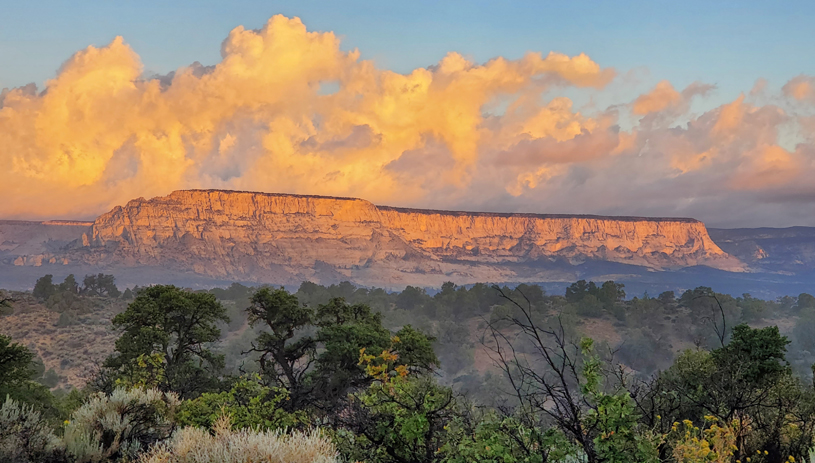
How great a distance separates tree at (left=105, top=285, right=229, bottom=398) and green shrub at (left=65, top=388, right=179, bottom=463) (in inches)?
449

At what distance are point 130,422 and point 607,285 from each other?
99733 millimetres

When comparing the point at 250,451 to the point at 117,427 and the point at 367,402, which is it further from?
the point at 117,427

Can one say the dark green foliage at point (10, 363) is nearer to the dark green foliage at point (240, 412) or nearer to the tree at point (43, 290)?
the dark green foliage at point (240, 412)

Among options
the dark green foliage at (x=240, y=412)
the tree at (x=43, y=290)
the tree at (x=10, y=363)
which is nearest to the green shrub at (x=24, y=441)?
the dark green foliage at (x=240, y=412)

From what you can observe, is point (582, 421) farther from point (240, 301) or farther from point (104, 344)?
point (240, 301)

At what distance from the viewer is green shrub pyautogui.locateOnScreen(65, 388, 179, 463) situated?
10.6m

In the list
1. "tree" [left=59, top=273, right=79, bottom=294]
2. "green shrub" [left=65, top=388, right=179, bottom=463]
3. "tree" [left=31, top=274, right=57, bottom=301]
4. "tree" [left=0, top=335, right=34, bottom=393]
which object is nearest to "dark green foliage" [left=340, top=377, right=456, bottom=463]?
"green shrub" [left=65, top=388, right=179, bottom=463]

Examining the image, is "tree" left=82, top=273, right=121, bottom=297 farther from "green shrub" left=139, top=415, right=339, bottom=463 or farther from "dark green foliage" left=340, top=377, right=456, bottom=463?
"green shrub" left=139, top=415, right=339, bottom=463

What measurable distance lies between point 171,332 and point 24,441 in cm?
1855

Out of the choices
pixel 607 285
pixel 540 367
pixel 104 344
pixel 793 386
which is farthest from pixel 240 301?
pixel 793 386

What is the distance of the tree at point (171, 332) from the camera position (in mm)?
25219

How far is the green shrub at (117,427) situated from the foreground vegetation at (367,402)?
0.03 metres

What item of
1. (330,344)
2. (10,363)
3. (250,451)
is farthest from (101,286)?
(250,451)

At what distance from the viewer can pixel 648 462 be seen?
741 centimetres
